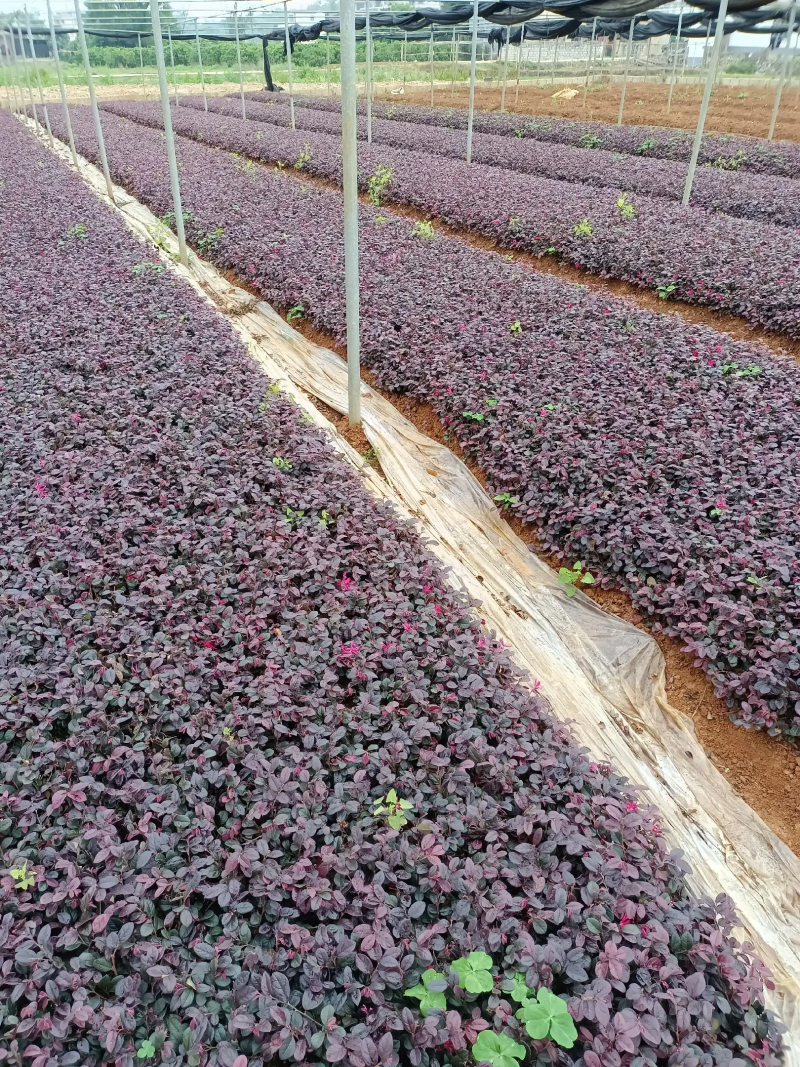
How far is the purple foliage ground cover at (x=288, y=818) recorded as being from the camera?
1.88 m

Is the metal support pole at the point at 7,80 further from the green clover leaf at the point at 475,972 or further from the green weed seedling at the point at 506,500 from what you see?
the green clover leaf at the point at 475,972

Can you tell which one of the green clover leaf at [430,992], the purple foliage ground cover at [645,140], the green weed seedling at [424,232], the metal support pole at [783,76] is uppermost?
the metal support pole at [783,76]

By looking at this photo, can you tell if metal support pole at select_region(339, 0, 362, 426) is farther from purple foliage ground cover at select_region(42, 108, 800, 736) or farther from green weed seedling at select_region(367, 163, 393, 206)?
green weed seedling at select_region(367, 163, 393, 206)

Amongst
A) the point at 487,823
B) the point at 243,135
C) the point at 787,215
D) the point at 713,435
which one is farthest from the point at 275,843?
the point at 243,135

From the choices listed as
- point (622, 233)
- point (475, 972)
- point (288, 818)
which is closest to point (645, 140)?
point (622, 233)

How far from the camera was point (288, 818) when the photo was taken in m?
2.32

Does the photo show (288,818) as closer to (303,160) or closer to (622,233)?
(622,233)

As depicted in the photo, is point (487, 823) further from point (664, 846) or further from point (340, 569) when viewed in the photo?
point (340, 569)

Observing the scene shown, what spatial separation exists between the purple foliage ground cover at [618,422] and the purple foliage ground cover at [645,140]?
27.3 feet

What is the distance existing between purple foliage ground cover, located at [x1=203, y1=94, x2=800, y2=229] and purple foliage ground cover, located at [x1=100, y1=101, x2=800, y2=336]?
926 mm

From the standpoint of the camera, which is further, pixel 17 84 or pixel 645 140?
pixel 17 84

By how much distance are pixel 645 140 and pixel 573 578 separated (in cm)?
1549

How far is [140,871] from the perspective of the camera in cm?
220

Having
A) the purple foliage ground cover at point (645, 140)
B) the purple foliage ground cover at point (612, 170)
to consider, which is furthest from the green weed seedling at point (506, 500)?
the purple foliage ground cover at point (645, 140)
